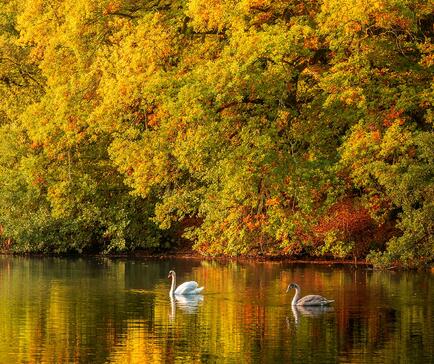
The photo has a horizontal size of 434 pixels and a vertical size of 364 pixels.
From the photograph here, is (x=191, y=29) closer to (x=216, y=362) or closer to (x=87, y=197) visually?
(x=87, y=197)

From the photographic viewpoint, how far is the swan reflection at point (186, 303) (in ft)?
94.3

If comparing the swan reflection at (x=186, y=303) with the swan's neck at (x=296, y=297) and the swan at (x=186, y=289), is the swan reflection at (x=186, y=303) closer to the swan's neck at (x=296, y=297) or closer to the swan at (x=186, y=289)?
the swan at (x=186, y=289)

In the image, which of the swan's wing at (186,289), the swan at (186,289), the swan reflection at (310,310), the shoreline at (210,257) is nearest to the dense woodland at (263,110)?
the shoreline at (210,257)

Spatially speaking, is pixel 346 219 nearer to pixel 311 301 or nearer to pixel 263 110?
pixel 263 110

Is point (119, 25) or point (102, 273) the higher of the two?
point (119, 25)

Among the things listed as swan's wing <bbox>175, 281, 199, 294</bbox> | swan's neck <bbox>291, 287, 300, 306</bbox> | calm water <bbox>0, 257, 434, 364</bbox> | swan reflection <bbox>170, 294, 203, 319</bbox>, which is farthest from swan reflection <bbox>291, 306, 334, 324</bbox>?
swan's wing <bbox>175, 281, 199, 294</bbox>

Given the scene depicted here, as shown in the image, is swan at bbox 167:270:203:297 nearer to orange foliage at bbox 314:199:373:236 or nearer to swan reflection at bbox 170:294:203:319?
swan reflection at bbox 170:294:203:319

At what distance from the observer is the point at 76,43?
44.3 metres

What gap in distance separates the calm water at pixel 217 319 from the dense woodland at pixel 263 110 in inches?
96.0

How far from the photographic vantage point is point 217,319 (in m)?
26.7

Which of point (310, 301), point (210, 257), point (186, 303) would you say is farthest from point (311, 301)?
point (210, 257)

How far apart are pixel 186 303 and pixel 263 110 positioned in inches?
411

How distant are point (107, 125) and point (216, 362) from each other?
78.7 ft

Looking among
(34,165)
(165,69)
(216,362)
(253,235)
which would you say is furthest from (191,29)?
(216,362)
